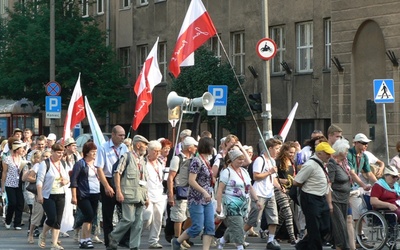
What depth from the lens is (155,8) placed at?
50.8m

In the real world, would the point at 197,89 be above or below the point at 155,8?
below

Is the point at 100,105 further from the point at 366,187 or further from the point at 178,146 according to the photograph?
the point at 366,187

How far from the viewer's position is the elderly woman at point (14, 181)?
24.6 metres

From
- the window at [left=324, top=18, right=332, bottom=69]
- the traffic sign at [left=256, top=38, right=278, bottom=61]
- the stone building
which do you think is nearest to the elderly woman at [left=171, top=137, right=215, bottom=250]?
the traffic sign at [left=256, top=38, right=278, bottom=61]

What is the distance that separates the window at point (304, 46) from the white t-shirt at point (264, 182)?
67.6 ft

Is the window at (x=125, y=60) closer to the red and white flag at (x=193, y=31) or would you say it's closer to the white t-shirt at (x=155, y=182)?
the red and white flag at (x=193, y=31)

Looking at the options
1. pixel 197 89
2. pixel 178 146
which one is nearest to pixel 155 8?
pixel 197 89

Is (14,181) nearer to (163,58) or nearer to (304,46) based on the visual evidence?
(304,46)

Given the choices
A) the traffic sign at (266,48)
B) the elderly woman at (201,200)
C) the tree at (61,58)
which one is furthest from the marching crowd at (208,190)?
the tree at (61,58)

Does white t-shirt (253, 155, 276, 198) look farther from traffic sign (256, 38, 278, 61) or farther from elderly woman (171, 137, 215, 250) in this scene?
traffic sign (256, 38, 278, 61)

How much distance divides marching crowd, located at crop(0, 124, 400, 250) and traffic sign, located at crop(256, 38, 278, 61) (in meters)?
6.51

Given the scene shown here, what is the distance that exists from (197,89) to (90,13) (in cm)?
1613

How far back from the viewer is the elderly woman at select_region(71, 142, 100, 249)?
773 inches

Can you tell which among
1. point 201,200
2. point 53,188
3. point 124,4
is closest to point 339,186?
point 201,200
